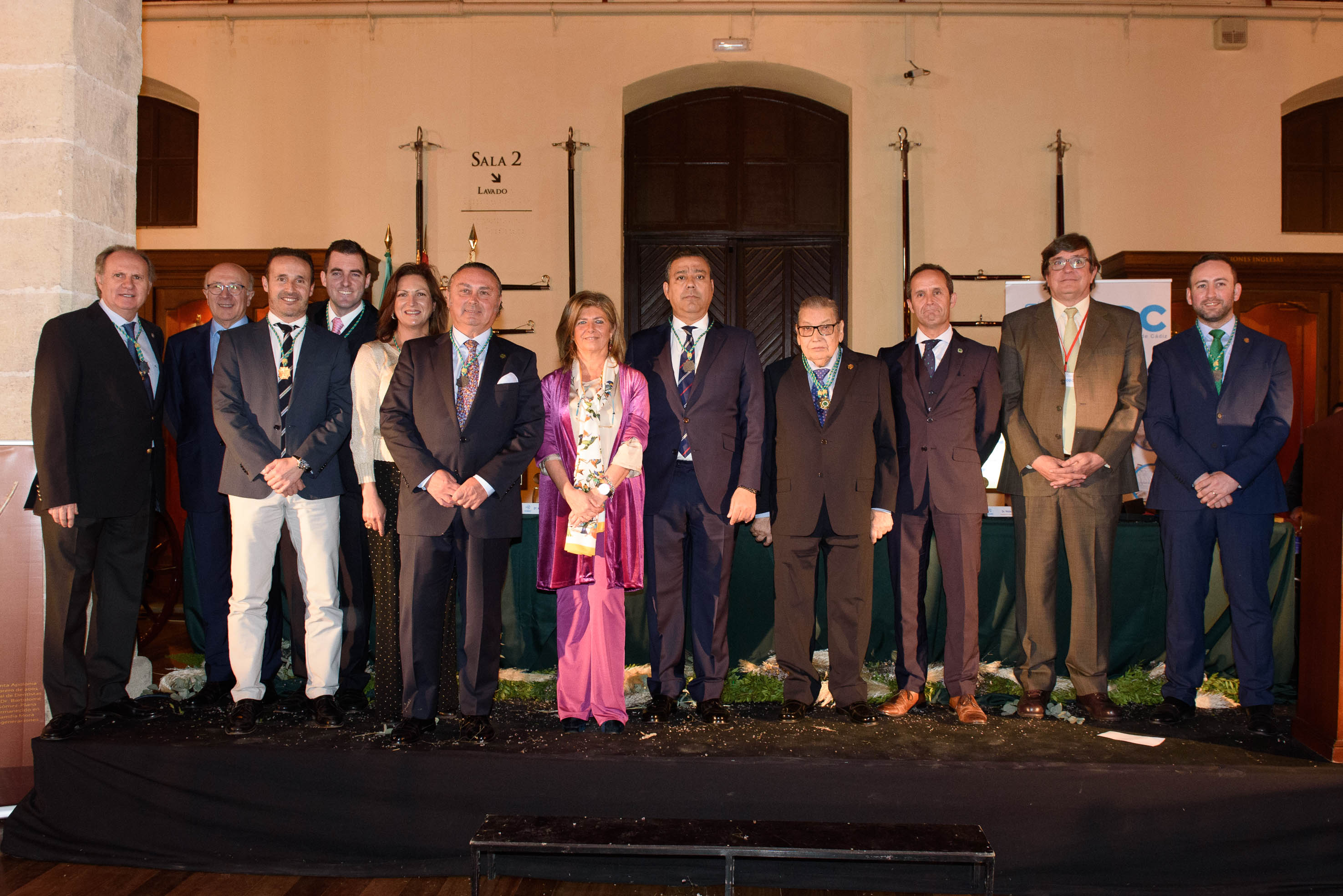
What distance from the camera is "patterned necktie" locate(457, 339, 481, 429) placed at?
2986mm

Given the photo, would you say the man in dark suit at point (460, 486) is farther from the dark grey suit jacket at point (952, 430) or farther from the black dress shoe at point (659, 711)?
the dark grey suit jacket at point (952, 430)

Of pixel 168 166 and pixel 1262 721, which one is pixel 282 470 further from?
pixel 168 166

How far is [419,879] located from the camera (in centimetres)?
267

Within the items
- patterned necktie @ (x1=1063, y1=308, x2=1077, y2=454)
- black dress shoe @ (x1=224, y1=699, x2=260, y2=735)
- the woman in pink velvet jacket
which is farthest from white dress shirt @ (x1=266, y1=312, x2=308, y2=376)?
patterned necktie @ (x1=1063, y1=308, x2=1077, y2=454)

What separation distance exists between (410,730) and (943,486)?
6.51ft

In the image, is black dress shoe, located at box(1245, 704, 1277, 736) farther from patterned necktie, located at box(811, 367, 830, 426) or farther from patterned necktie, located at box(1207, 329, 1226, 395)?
patterned necktie, located at box(811, 367, 830, 426)

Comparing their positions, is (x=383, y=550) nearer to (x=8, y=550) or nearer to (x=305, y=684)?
(x=305, y=684)

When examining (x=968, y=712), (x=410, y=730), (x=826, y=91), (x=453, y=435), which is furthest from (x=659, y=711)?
Answer: (x=826, y=91)

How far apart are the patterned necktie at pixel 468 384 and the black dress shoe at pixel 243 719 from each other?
1.17m

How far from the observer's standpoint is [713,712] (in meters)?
3.08

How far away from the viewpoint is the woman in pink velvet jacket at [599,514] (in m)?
3.02

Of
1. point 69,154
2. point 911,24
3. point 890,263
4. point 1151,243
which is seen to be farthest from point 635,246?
point 69,154

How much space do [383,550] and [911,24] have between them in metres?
6.38

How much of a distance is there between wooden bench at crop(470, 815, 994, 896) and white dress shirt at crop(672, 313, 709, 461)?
152 centimetres
